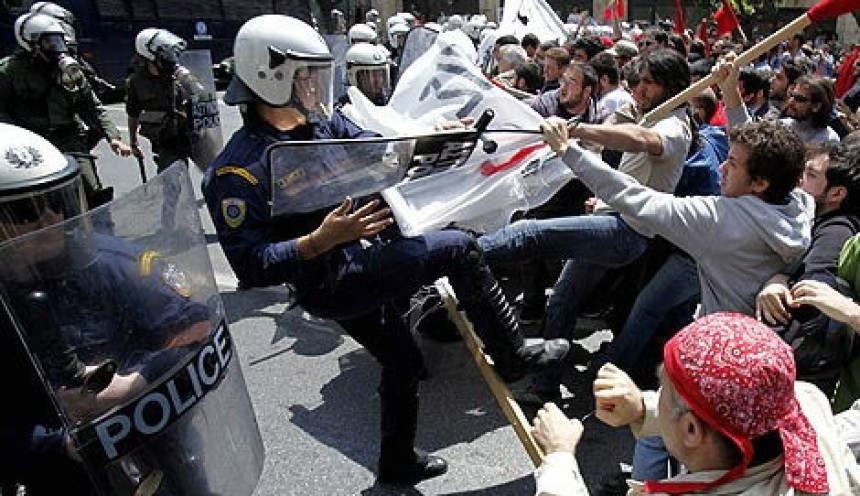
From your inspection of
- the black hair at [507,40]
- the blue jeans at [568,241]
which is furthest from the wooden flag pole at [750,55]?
the black hair at [507,40]

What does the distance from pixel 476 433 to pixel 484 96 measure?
159 cm

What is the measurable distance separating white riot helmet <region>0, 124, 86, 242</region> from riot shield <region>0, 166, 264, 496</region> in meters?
0.29

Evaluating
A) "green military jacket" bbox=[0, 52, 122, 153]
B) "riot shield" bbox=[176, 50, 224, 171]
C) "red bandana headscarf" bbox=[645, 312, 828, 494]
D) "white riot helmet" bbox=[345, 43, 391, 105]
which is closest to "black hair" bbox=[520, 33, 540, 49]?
"white riot helmet" bbox=[345, 43, 391, 105]

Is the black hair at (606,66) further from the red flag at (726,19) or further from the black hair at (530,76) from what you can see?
the red flag at (726,19)

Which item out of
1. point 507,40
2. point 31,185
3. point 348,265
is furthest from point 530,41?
point 31,185

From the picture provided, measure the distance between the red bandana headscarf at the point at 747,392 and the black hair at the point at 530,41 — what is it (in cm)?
755

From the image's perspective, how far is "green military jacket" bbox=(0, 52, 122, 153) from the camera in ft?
16.7

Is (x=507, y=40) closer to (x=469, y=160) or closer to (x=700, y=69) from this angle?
(x=700, y=69)

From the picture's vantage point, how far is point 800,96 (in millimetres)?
4566

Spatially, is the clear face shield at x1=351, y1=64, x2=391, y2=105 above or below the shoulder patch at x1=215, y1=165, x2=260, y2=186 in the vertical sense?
below

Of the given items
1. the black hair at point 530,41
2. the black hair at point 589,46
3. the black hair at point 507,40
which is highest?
the black hair at point 589,46

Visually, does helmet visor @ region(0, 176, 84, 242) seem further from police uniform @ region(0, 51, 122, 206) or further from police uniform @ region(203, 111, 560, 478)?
police uniform @ region(0, 51, 122, 206)

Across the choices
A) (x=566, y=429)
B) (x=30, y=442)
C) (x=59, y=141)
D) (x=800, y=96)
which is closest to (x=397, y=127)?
(x=566, y=429)

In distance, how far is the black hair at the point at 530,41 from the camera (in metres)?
8.37
